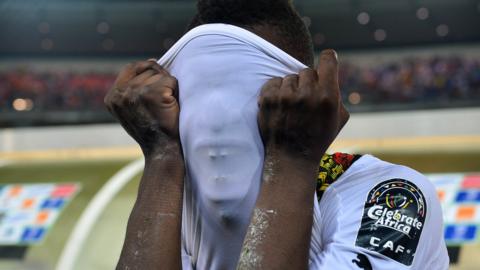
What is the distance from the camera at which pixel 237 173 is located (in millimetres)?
866

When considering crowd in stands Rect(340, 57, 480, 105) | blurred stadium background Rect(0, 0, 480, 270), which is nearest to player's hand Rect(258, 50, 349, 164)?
blurred stadium background Rect(0, 0, 480, 270)

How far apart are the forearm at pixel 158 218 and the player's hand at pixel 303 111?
14 centimetres

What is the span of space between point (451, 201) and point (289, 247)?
5.57 meters

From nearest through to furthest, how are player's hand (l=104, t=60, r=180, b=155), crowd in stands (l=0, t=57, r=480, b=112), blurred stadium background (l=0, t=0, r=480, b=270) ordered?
1. player's hand (l=104, t=60, r=180, b=155)
2. blurred stadium background (l=0, t=0, r=480, b=270)
3. crowd in stands (l=0, t=57, r=480, b=112)

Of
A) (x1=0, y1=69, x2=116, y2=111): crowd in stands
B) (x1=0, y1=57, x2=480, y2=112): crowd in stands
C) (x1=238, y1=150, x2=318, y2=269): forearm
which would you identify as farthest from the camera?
(x1=0, y1=69, x2=116, y2=111): crowd in stands

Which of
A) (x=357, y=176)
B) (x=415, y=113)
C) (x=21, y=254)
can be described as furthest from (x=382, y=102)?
(x=357, y=176)

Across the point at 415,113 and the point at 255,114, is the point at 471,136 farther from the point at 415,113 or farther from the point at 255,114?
the point at 255,114

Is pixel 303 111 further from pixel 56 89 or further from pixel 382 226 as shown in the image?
pixel 56 89

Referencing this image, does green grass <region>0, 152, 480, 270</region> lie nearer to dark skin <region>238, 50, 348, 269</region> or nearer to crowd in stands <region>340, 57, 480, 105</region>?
crowd in stands <region>340, 57, 480, 105</region>

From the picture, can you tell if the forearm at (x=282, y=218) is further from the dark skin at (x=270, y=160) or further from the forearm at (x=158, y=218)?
the forearm at (x=158, y=218)

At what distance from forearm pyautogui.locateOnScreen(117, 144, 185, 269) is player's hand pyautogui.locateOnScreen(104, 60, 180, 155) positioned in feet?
0.08

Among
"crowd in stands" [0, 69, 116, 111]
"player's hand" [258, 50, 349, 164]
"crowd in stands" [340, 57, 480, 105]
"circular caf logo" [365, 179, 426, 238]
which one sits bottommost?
"crowd in stands" [0, 69, 116, 111]

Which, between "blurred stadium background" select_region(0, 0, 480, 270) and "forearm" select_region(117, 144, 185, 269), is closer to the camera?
"forearm" select_region(117, 144, 185, 269)

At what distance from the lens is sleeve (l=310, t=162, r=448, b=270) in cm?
86
